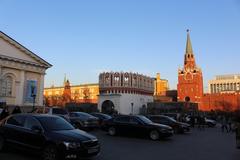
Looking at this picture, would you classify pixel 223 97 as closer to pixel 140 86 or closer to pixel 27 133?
pixel 140 86

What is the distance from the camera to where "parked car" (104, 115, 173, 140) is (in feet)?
64.2

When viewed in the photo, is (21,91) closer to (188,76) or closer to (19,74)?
(19,74)

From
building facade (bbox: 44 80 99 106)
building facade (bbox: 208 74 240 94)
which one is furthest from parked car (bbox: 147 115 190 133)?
building facade (bbox: 208 74 240 94)

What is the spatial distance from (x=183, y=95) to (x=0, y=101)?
294 ft

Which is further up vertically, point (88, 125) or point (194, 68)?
point (194, 68)

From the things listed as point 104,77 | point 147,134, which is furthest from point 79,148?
point 104,77

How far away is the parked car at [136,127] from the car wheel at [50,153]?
33.4 ft

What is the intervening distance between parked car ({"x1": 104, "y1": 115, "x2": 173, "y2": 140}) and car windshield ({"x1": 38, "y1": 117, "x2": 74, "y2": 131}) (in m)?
8.79

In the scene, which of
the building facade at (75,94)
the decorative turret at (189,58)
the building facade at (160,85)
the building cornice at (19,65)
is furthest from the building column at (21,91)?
the building facade at (160,85)

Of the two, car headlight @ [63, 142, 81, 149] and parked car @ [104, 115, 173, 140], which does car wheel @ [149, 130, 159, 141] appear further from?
car headlight @ [63, 142, 81, 149]

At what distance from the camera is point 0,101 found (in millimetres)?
45062

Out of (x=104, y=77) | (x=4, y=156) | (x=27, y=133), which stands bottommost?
(x=4, y=156)

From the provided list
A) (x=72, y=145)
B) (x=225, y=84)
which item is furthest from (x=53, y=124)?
(x=225, y=84)

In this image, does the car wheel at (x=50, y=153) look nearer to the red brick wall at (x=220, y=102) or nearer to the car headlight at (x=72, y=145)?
the car headlight at (x=72, y=145)
